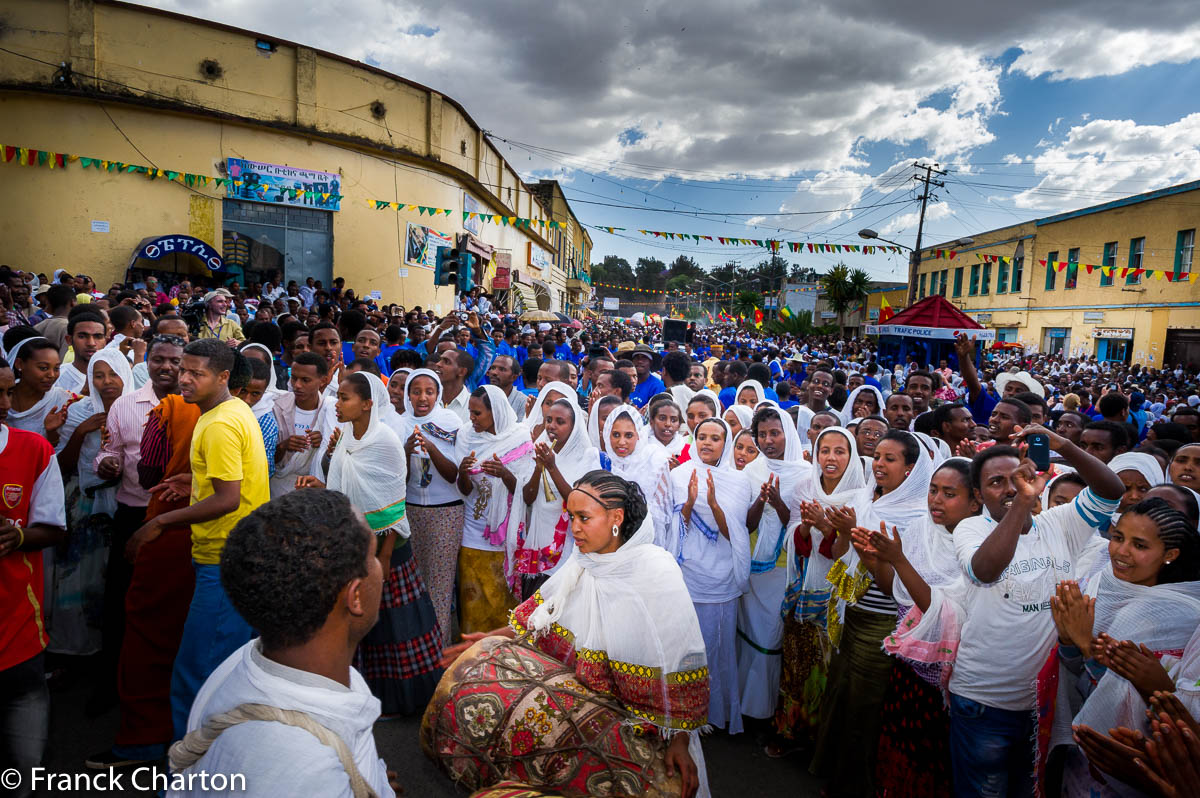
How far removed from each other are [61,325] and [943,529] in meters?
7.03

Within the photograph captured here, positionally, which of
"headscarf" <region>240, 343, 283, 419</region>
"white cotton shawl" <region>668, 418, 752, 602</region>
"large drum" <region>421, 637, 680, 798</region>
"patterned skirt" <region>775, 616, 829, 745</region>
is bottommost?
"patterned skirt" <region>775, 616, 829, 745</region>

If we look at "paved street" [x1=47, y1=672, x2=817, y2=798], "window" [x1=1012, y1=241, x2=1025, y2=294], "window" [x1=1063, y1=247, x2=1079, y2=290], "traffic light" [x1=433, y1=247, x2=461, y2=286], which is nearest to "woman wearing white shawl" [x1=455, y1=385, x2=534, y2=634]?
"paved street" [x1=47, y1=672, x2=817, y2=798]

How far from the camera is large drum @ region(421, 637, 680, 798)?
2359mm

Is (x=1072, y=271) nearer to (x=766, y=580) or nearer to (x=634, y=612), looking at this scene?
(x=766, y=580)

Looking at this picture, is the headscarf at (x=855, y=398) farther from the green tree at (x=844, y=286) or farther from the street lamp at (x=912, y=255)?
the green tree at (x=844, y=286)

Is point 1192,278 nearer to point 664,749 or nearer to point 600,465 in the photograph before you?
point 600,465

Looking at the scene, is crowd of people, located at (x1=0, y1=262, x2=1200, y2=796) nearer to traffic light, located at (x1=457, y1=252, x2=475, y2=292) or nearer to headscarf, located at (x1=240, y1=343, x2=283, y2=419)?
headscarf, located at (x1=240, y1=343, x2=283, y2=419)

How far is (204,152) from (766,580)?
16567 millimetres

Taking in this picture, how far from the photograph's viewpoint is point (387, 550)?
3.69 metres

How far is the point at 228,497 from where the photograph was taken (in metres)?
2.96

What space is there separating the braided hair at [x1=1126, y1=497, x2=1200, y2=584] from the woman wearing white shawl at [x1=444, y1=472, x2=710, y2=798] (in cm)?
169

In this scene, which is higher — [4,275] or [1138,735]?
[4,275]

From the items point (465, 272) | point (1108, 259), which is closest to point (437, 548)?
point (465, 272)

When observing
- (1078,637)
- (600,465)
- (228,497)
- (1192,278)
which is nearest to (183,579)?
(228,497)
